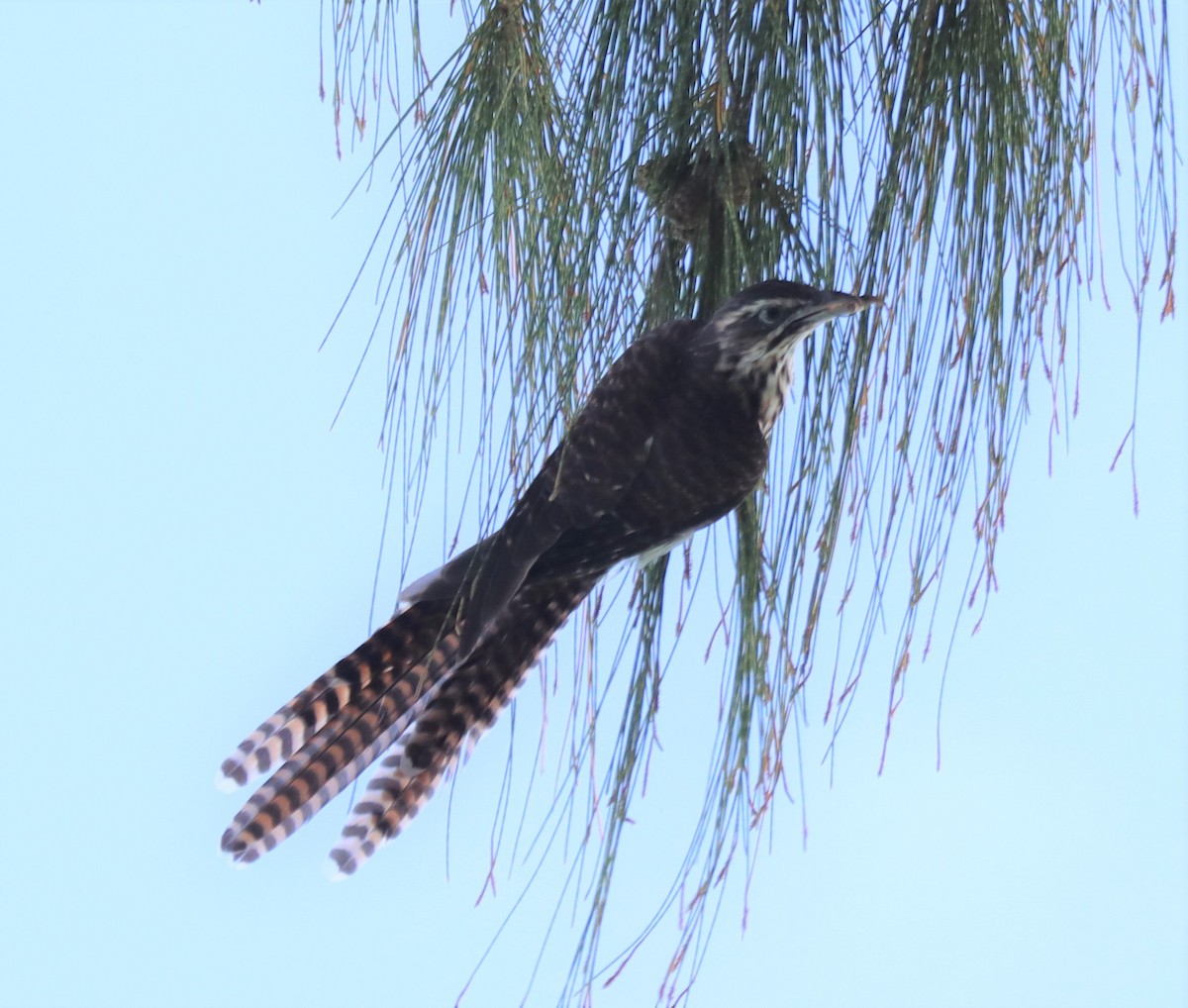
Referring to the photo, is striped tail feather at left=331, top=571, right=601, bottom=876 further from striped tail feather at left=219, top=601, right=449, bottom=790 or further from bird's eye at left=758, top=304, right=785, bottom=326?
bird's eye at left=758, top=304, right=785, bottom=326

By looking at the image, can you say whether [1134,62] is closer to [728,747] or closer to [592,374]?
Answer: [592,374]

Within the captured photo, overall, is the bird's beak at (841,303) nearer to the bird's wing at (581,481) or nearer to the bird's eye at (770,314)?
the bird's eye at (770,314)

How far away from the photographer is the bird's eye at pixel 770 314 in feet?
4.08

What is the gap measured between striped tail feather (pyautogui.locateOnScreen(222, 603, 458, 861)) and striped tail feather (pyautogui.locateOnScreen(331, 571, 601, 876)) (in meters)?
0.02

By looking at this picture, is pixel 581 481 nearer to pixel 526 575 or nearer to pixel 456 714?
pixel 526 575

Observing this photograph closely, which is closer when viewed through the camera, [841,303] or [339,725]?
[841,303]

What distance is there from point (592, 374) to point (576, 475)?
0.13 m

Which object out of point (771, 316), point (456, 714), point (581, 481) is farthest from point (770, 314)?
point (456, 714)

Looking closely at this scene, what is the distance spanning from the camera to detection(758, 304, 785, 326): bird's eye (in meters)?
1.24

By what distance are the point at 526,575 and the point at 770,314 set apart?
34cm

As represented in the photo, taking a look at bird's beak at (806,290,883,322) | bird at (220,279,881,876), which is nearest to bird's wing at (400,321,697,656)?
bird at (220,279,881,876)

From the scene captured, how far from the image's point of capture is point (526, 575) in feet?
4.30

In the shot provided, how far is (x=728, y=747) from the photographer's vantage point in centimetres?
126

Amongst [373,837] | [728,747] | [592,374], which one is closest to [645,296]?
[592,374]
